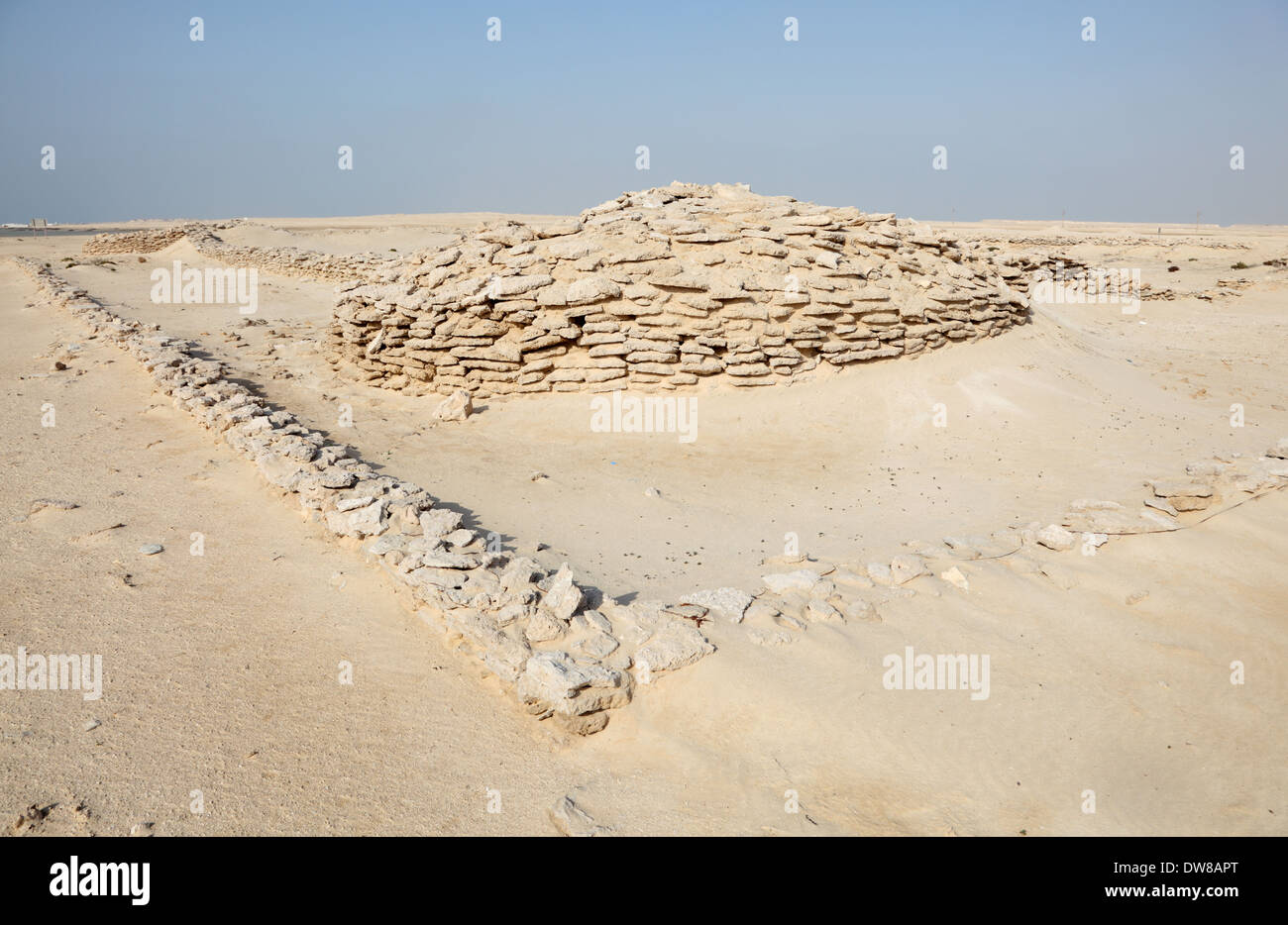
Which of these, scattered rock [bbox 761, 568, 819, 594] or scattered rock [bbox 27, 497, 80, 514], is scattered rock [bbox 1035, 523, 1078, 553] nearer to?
scattered rock [bbox 761, 568, 819, 594]

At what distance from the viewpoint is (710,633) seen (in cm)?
438

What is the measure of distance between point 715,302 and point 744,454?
2.29 m

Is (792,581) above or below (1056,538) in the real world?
below

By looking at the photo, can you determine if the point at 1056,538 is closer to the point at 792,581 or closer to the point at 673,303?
the point at 792,581

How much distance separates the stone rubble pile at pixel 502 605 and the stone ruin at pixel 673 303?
11.8 feet

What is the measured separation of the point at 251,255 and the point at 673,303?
23.0 meters

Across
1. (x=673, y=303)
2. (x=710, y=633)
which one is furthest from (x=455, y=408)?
(x=710, y=633)

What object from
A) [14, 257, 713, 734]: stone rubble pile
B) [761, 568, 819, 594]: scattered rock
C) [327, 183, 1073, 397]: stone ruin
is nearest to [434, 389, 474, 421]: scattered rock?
[327, 183, 1073, 397]: stone ruin
